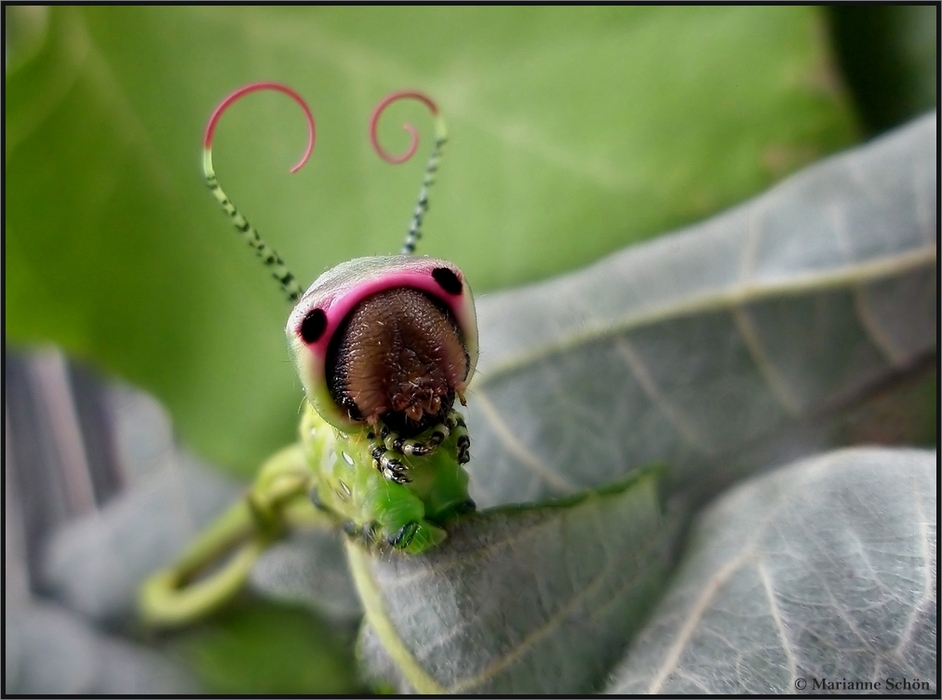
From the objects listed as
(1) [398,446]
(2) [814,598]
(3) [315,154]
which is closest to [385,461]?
(1) [398,446]

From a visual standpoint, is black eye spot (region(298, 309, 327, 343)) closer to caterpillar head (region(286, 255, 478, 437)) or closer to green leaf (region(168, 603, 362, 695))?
caterpillar head (region(286, 255, 478, 437))

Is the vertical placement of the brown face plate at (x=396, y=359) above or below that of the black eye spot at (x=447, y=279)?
below

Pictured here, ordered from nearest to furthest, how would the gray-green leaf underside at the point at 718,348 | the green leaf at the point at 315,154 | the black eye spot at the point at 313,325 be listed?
the black eye spot at the point at 313,325 < the gray-green leaf underside at the point at 718,348 < the green leaf at the point at 315,154

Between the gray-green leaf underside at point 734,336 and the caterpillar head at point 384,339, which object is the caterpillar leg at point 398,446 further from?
the gray-green leaf underside at point 734,336

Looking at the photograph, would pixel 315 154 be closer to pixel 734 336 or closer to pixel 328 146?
pixel 328 146

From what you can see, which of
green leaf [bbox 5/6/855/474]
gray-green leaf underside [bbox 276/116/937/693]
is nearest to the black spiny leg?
gray-green leaf underside [bbox 276/116/937/693]

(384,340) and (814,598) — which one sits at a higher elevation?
(384,340)

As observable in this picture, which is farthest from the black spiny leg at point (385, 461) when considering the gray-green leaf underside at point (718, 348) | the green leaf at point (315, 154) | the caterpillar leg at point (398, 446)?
the green leaf at point (315, 154)
